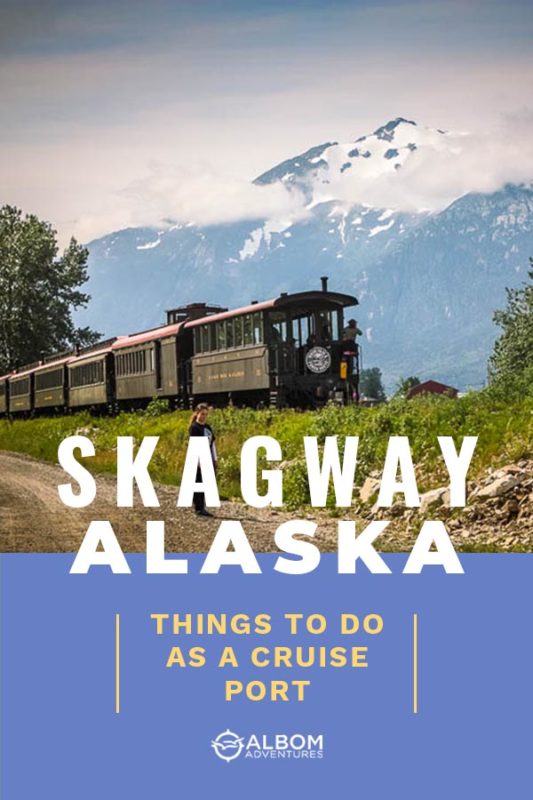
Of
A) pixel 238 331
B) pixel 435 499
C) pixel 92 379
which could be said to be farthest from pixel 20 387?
pixel 435 499

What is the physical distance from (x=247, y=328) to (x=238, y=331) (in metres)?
0.74

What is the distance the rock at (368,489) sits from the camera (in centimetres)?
1941

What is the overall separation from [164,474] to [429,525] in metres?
16.5

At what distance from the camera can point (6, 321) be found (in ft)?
250

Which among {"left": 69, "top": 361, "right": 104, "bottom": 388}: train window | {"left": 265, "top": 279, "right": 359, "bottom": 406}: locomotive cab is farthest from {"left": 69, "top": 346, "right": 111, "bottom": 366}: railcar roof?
{"left": 265, "top": 279, "right": 359, "bottom": 406}: locomotive cab

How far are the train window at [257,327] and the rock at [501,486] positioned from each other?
1684 cm

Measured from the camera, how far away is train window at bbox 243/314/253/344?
34.3 meters

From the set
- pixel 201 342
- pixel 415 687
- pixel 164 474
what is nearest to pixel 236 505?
pixel 164 474

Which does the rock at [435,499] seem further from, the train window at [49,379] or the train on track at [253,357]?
the train window at [49,379]

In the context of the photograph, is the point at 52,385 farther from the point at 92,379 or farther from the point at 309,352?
the point at 309,352

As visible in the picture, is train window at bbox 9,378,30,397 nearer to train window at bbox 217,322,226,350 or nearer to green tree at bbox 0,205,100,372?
green tree at bbox 0,205,100,372

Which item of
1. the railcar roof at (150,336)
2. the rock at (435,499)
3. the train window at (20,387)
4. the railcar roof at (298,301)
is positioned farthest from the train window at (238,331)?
the train window at (20,387)

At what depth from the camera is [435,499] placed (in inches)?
703

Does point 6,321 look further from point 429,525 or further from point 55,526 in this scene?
point 429,525
